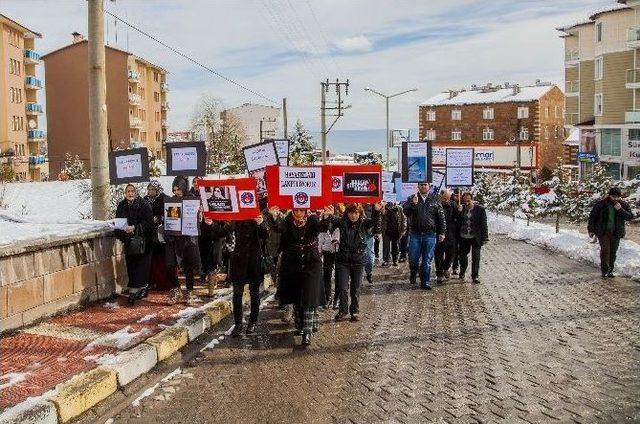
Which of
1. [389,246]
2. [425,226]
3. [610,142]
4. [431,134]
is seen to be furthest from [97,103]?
[431,134]

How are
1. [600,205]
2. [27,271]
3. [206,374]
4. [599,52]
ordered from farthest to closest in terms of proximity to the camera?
[599,52] → [600,205] → [27,271] → [206,374]

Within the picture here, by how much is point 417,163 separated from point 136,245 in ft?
26.4

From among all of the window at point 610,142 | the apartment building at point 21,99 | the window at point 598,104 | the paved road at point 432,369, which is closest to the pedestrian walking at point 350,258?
the paved road at point 432,369

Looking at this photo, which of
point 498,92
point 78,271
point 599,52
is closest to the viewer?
point 78,271

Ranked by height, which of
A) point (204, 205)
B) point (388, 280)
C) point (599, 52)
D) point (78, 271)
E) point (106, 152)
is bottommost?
point (388, 280)

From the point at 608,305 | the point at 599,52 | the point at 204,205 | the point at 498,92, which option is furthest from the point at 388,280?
the point at 498,92

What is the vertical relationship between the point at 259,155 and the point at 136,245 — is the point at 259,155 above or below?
above

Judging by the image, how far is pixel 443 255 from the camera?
14.5 meters

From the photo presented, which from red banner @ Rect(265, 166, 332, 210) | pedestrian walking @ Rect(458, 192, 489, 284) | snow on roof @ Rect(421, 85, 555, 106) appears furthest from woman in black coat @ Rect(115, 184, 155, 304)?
snow on roof @ Rect(421, 85, 555, 106)

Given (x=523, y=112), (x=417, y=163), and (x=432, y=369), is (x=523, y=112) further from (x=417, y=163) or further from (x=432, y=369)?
(x=432, y=369)

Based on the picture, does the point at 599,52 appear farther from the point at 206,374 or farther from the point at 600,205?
the point at 206,374

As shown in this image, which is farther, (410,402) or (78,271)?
(78,271)

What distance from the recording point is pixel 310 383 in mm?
7078

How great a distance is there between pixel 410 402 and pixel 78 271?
5.89 m
